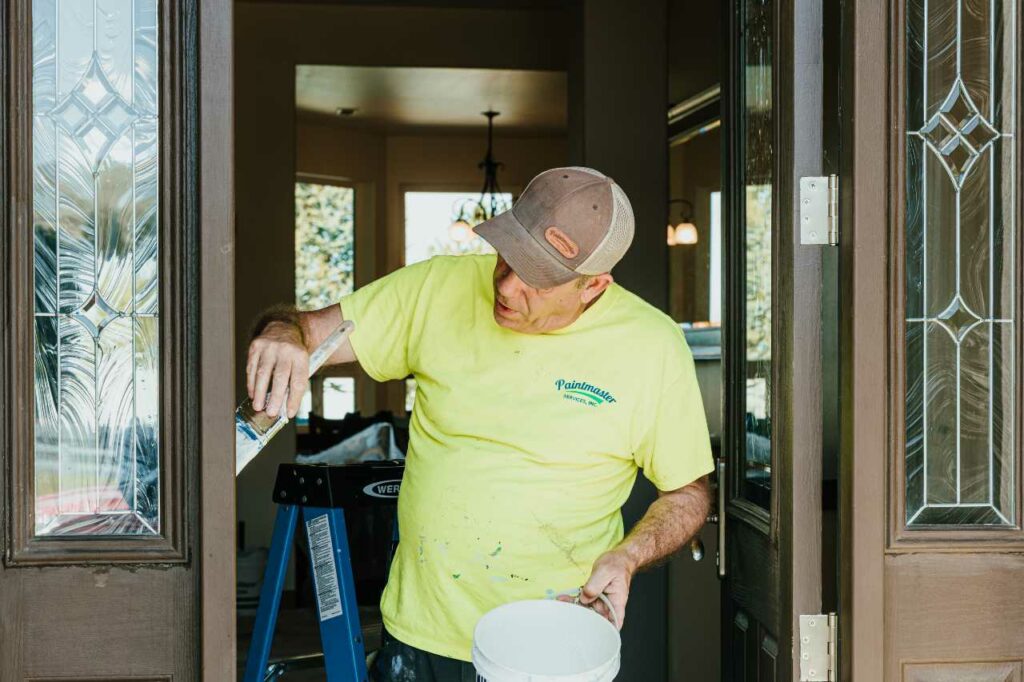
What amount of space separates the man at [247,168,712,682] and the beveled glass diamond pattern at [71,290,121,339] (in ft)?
0.90

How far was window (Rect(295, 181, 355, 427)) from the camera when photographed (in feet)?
31.9

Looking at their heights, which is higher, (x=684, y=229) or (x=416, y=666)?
(x=684, y=229)

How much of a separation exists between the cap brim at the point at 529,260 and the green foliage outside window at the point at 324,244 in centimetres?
803

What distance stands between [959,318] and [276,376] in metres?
1.15

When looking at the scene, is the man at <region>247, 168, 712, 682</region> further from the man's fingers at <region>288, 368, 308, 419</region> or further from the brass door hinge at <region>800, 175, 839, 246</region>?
the brass door hinge at <region>800, 175, 839, 246</region>

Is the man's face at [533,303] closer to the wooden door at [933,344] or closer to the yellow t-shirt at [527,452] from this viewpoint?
the yellow t-shirt at [527,452]

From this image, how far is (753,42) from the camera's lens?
7.29ft

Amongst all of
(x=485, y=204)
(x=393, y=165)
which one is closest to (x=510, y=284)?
(x=485, y=204)

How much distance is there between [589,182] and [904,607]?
91 cm

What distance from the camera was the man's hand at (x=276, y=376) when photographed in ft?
5.86

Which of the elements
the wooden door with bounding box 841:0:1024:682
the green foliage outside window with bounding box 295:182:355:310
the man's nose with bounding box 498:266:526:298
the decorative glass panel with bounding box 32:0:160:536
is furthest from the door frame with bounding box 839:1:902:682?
the green foliage outside window with bounding box 295:182:355:310

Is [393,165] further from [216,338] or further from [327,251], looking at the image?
[216,338]

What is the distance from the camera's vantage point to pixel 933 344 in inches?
74.9

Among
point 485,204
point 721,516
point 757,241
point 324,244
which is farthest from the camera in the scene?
point 485,204
